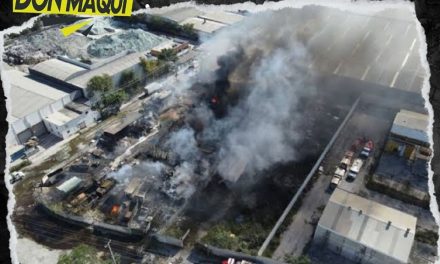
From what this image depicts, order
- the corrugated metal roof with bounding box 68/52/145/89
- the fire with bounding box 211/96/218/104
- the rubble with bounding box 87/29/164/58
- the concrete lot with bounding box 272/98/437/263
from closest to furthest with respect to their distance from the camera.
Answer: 1. the concrete lot with bounding box 272/98/437/263
2. the fire with bounding box 211/96/218/104
3. the corrugated metal roof with bounding box 68/52/145/89
4. the rubble with bounding box 87/29/164/58

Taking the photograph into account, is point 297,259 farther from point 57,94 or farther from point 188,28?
point 188,28

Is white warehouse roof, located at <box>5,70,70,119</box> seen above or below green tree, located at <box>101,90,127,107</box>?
below

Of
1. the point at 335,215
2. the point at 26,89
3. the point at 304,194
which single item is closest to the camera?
the point at 335,215

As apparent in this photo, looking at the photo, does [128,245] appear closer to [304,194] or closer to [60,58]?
[304,194]

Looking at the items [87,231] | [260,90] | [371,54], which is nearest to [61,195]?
[87,231]

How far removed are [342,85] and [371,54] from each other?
8083mm

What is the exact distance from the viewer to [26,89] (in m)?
44.3

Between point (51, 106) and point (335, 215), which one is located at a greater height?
point (335, 215)

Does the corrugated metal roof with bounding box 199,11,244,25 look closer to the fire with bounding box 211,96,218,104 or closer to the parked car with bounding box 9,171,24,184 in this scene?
the fire with bounding box 211,96,218,104

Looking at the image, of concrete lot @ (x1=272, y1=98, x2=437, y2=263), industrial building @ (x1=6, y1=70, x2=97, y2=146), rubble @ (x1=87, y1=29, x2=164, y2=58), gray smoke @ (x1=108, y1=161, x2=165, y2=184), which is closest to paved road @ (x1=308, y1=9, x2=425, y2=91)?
concrete lot @ (x1=272, y1=98, x2=437, y2=263)

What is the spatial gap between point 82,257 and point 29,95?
26189 mm

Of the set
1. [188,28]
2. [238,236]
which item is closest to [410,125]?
[238,236]

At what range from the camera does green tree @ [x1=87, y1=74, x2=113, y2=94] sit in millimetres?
44156

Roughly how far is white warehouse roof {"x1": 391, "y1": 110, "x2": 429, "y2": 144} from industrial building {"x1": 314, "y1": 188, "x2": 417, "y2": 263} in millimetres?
11638
